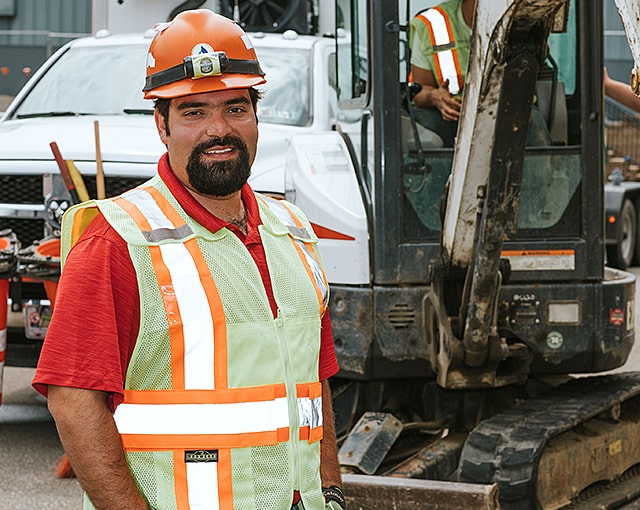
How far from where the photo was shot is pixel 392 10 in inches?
220

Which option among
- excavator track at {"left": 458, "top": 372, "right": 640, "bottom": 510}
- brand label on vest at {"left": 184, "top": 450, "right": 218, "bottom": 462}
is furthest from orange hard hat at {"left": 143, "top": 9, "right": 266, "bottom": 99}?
excavator track at {"left": 458, "top": 372, "right": 640, "bottom": 510}

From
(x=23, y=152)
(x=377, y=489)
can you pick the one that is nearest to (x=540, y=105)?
(x=377, y=489)

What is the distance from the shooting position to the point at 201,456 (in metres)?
2.54

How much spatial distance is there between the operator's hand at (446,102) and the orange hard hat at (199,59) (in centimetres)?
285

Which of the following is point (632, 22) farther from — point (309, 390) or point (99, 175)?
point (99, 175)

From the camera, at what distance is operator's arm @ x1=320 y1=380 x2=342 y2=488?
9.72ft

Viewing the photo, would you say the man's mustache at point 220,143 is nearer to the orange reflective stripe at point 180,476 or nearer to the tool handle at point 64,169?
the orange reflective stripe at point 180,476

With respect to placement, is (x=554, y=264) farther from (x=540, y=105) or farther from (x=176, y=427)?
(x=176, y=427)

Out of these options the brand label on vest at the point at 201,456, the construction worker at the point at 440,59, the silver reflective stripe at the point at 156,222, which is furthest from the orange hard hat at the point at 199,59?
the construction worker at the point at 440,59

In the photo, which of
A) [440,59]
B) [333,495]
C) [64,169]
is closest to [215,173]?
[333,495]

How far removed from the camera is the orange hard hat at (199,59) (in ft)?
Answer: 8.86

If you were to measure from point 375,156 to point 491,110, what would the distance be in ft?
3.27

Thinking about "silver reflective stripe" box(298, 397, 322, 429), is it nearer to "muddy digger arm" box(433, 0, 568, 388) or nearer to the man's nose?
the man's nose

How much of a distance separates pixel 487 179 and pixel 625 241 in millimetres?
11145
